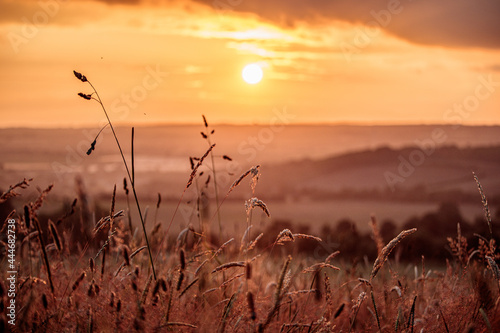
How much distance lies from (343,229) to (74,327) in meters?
5.90

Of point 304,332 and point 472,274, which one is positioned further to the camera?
point 472,274

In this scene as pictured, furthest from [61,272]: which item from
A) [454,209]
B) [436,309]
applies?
[454,209]

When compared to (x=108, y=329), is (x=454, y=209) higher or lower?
higher

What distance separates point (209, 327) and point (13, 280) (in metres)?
1.39

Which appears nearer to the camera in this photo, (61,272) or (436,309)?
(436,309)

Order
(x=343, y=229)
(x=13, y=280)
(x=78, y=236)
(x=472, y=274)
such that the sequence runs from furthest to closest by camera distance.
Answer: (x=343, y=229) < (x=78, y=236) < (x=472, y=274) < (x=13, y=280)

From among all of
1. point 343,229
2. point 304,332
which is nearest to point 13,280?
point 304,332

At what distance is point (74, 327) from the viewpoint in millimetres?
2865

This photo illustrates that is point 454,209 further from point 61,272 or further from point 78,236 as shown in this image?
point 61,272

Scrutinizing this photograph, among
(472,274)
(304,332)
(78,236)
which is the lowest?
(304,332)

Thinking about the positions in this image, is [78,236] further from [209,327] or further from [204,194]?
[209,327]

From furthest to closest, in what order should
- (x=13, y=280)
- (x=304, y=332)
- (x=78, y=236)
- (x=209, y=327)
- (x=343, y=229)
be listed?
(x=343, y=229)
(x=78, y=236)
(x=13, y=280)
(x=304, y=332)
(x=209, y=327)

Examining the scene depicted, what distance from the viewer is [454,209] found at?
8.86 m

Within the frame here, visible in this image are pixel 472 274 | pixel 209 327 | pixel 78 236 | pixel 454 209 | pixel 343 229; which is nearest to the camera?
pixel 209 327
